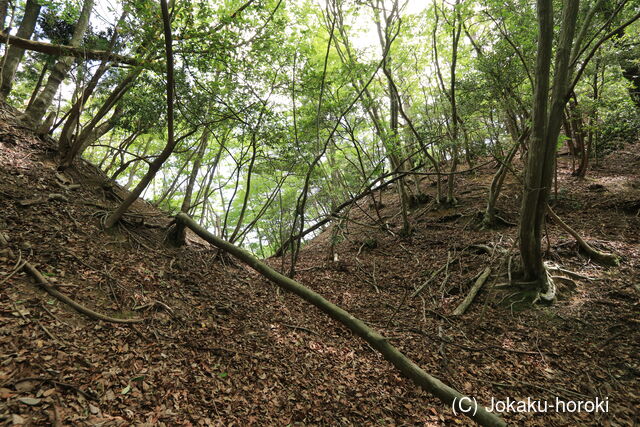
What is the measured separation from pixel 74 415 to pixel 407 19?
38.7 ft

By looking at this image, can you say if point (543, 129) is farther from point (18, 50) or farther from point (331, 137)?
point (18, 50)

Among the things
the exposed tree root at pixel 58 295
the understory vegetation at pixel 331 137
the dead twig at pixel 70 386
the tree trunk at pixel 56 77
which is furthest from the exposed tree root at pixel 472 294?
the tree trunk at pixel 56 77

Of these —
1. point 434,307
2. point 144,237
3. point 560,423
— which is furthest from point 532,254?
point 144,237

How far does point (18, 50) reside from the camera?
7.65 meters

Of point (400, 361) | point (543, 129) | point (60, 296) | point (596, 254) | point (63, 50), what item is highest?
point (63, 50)

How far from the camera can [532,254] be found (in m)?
6.06

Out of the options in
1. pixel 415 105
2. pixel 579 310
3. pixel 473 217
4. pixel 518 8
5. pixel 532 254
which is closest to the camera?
pixel 579 310

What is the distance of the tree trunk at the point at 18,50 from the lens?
7.62 meters

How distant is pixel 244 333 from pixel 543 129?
21.6ft

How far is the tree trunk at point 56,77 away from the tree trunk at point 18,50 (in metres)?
0.90

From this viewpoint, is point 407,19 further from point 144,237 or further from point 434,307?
point 144,237

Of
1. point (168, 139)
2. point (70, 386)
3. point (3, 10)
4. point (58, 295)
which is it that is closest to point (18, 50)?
point (3, 10)

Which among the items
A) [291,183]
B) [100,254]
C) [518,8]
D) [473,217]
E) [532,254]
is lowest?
[100,254]

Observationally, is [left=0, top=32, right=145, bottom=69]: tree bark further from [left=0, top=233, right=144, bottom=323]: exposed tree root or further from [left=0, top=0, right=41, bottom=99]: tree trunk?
[left=0, top=233, right=144, bottom=323]: exposed tree root
